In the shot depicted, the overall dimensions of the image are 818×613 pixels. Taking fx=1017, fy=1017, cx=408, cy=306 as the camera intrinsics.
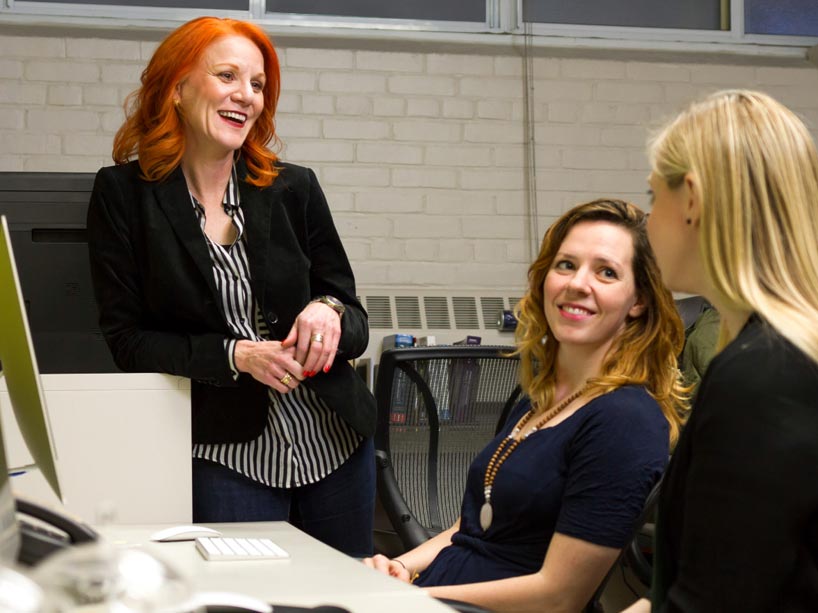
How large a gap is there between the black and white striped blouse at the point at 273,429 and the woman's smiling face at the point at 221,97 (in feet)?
0.40

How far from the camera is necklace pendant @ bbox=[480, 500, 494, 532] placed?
1.50 metres

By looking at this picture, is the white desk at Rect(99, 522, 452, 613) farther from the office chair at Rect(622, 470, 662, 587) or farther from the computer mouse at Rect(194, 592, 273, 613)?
the office chair at Rect(622, 470, 662, 587)

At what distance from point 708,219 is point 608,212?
583 millimetres

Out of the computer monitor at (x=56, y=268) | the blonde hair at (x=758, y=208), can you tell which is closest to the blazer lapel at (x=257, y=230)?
the computer monitor at (x=56, y=268)

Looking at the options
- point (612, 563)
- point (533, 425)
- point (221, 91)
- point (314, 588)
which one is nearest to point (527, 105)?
point (221, 91)

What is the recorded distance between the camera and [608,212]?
1.60 metres

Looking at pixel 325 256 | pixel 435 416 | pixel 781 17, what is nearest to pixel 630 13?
pixel 781 17

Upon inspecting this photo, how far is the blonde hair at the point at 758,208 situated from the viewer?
99cm

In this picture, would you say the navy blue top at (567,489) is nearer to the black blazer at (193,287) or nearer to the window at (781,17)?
the black blazer at (193,287)

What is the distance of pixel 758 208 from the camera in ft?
3.28

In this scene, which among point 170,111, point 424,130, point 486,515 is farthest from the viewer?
point 424,130

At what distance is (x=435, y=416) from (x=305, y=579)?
1.10 m

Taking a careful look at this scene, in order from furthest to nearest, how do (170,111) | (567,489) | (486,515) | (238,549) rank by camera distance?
(170,111) < (486,515) < (567,489) < (238,549)

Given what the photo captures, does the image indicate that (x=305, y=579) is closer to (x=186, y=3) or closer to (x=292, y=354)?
(x=292, y=354)
